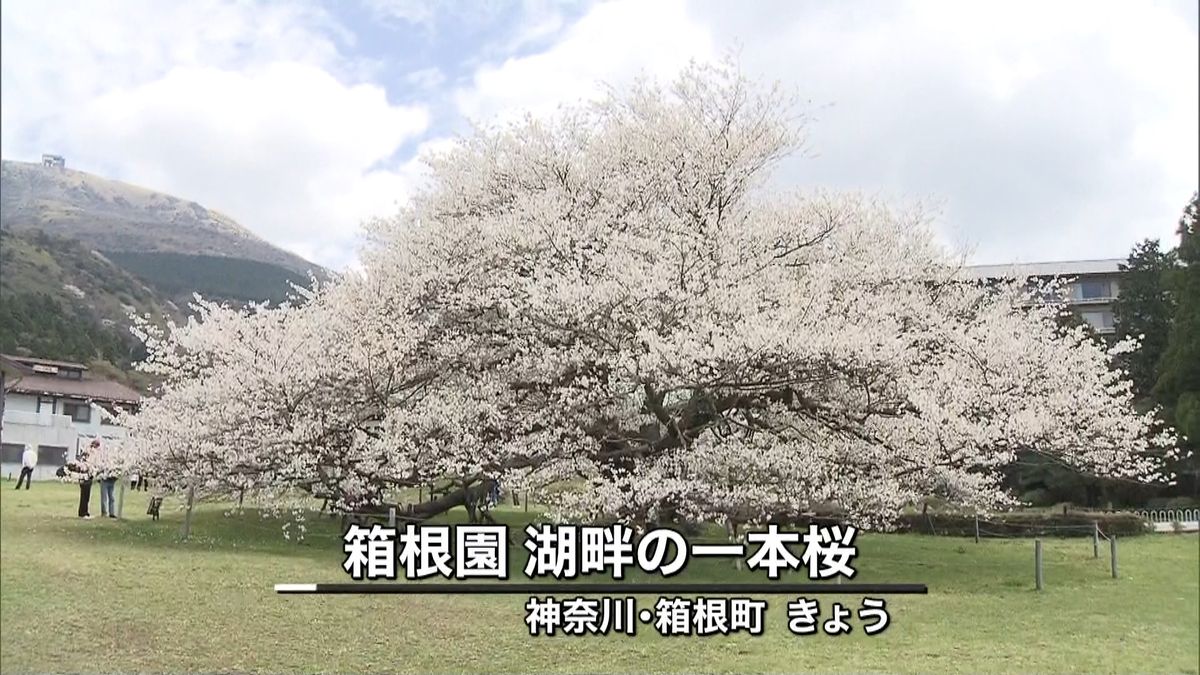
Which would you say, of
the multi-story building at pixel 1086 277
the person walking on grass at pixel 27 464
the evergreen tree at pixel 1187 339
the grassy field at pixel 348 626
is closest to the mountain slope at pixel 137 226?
the person walking on grass at pixel 27 464

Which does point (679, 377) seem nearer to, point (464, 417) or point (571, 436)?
point (571, 436)

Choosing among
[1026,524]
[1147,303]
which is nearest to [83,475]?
[1147,303]

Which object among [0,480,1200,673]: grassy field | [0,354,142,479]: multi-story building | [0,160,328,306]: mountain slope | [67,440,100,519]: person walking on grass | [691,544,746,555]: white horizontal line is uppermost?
[0,160,328,306]: mountain slope

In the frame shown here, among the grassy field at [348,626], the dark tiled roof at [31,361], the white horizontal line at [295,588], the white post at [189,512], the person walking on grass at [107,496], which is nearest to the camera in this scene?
the grassy field at [348,626]

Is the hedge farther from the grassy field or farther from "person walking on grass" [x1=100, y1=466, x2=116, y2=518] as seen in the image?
"person walking on grass" [x1=100, y1=466, x2=116, y2=518]

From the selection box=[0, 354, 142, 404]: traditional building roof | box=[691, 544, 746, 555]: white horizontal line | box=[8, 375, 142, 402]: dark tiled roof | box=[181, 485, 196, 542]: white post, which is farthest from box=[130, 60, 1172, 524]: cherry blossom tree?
box=[691, 544, 746, 555]: white horizontal line

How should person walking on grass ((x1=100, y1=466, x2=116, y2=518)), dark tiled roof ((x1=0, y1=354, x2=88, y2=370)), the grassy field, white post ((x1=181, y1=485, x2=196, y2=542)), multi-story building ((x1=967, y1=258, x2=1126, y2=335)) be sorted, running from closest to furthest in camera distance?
1. the grassy field
2. dark tiled roof ((x1=0, y1=354, x2=88, y2=370))
3. person walking on grass ((x1=100, y1=466, x2=116, y2=518))
4. white post ((x1=181, y1=485, x2=196, y2=542))
5. multi-story building ((x1=967, y1=258, x2=1126, y2=335))

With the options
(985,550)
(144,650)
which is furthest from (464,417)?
(985,550)

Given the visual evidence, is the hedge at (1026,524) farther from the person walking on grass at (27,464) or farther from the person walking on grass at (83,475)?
the person walking on grass at (27,464)
